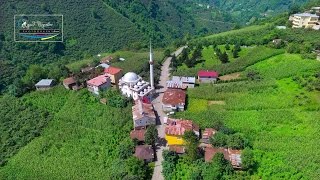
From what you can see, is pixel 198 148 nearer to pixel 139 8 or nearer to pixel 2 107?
pixel 2 107

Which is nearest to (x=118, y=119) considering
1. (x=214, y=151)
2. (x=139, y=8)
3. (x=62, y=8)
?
(x=214, y=151)

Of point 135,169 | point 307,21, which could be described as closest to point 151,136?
point 135,169

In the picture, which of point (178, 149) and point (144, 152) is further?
point (178, 149)

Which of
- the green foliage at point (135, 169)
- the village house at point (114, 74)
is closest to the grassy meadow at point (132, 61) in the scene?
the village house at point (114, 74)

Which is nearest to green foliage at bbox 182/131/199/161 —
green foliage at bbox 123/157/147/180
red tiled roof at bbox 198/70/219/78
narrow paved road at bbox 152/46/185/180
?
narrow paved road at bbox 152/46/185/180

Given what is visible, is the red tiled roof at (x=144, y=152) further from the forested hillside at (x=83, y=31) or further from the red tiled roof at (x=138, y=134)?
the forested hillside at (x=83, y=31)
